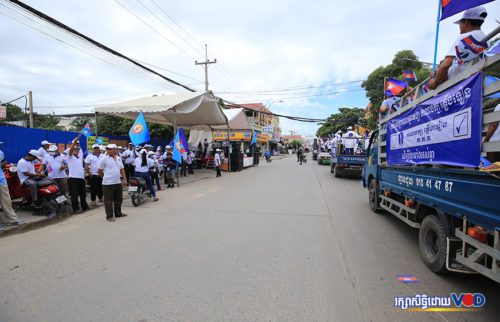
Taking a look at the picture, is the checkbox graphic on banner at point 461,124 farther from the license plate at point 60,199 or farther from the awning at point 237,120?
the awning at point 237,120

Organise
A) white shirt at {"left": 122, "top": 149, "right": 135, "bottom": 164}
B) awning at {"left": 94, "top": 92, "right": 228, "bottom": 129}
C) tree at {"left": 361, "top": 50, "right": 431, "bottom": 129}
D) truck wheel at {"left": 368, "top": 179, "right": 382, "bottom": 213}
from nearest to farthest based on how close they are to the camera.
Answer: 1. truck wheel at {"left": 368, "top": 179, "right": 382, "bottom": 213}
2. white shirt at {"left": 122, "top": 149, "right": 135, "bottom": 164}
3. awning at {"left": 94, "top": 92, "right": 228, "bottom": 129}
4. tree at {"left": 361, "top": 50, "right": 431, "bottom": 129}

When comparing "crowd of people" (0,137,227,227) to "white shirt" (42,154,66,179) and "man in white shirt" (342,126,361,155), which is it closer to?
"white shirt" (42,154,66,179)

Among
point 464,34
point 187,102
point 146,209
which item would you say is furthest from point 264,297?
point 187,102

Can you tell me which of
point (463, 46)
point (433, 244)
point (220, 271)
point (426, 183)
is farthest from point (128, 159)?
point (463, 46)

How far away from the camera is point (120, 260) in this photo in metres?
3.97

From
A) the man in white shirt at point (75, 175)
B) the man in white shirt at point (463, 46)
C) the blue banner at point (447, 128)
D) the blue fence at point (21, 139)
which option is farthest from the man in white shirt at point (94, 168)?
the man in white shirt at point (463, 46)

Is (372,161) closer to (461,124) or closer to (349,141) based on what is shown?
(461,124)

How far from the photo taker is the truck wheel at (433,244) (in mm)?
3387

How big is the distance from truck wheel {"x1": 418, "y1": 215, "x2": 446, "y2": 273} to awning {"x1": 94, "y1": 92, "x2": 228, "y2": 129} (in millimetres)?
10228

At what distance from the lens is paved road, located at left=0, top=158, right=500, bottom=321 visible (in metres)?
2.73

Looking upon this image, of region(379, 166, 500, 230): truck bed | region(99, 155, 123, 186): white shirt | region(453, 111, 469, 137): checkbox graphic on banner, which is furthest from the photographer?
region(99, 155, 123, 186): white shirt

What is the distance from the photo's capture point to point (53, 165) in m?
7.01

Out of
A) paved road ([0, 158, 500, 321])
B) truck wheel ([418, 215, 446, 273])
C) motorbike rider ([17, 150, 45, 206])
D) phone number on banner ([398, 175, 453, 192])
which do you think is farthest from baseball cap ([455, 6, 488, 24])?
motorbike rider ([17, 150, 45, 206])

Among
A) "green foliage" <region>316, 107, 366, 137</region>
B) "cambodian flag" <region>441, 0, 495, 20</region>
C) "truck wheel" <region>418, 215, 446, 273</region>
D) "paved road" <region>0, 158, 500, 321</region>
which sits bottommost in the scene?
"paved road" <region>0, 158, 500, 321</region>
